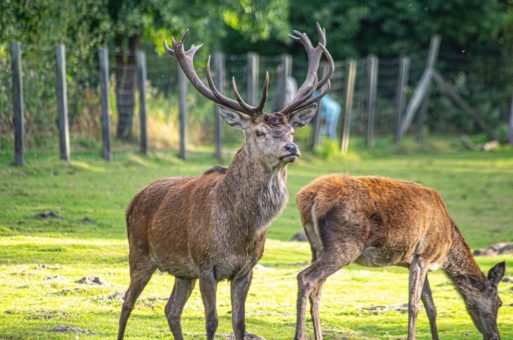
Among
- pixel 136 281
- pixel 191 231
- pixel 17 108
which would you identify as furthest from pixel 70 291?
pixel 17 108

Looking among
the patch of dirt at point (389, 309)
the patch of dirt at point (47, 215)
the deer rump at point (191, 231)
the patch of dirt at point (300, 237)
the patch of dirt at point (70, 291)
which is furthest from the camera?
the patch of dirt at point (300, 237)

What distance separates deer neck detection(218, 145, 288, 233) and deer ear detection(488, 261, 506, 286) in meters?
2.82

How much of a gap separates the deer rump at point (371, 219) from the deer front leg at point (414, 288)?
0.31 ft

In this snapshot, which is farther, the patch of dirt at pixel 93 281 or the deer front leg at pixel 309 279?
the patch of dirt at pixel 93 281

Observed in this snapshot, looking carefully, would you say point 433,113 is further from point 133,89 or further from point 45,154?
point 45,154

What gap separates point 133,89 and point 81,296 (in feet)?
32.9

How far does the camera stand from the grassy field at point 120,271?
917cm

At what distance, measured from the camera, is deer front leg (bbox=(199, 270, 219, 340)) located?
7711mm

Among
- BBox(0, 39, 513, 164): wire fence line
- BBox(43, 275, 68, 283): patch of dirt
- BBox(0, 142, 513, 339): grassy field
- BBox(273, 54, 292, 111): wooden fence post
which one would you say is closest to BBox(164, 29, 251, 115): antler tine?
BBox(0, 142, 513, 339): grassy field

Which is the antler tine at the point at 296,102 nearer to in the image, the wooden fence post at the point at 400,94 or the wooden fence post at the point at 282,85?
the wooden fence post at the point at 282,85

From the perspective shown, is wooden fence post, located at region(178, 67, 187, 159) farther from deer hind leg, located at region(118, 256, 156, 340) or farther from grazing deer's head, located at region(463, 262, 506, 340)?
deer hind leg, located at region(118, 256, 156, 340)

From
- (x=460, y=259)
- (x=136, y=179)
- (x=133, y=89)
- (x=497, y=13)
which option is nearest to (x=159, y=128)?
(x=133, y=89)

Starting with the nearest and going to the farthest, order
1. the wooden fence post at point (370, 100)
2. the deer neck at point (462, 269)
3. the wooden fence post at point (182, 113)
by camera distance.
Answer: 1. the deer neck at point (462, 269)
2. the wooden fence post at point (182, 113)
3. the wooden fence post at point (370, 100)

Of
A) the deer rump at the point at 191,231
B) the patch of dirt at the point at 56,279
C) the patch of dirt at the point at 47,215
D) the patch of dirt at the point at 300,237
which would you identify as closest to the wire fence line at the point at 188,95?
the patch of dirt at the point at 47,215
